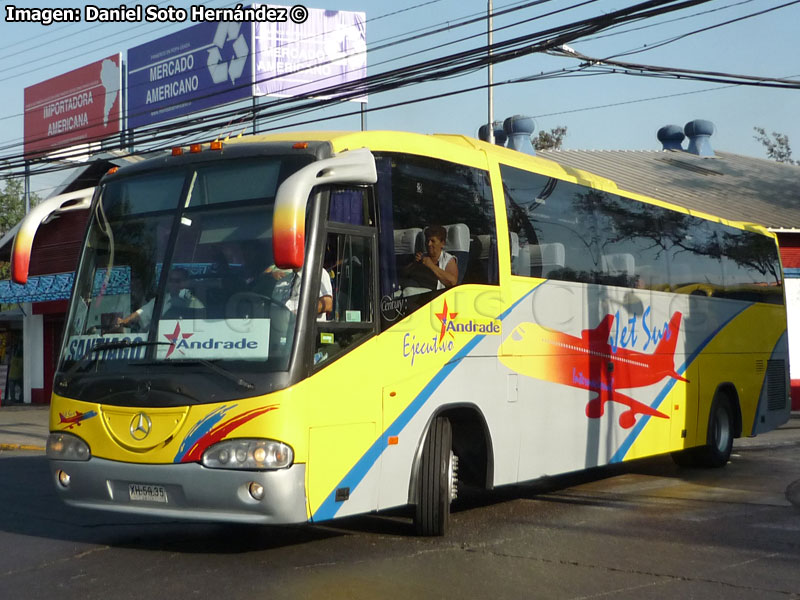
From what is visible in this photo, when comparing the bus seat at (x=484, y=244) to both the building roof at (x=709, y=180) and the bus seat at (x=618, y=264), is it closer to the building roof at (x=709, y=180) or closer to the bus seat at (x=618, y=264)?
the bus seat at (x=618, y=264)

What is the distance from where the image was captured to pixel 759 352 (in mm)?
15094

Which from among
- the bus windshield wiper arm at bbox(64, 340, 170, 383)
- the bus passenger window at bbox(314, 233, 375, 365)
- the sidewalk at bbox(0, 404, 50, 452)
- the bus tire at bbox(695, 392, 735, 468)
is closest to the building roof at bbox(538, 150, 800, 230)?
the bus tire at bbox(695, 392, 735, 468)

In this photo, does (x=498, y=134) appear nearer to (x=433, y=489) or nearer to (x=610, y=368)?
(x=610, y=368)

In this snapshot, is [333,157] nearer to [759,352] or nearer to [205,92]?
[759,352]

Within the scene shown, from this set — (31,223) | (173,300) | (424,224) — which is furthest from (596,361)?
(31,223)

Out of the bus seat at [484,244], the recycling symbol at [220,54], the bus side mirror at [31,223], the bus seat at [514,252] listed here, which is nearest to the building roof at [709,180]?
the recycling symbol at [220,54]

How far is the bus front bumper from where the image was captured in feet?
23.6

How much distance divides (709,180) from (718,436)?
16691 mm

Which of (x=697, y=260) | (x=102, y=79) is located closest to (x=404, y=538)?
(x=697, y=260)

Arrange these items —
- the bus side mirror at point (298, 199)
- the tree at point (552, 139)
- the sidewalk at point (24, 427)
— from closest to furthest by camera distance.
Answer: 1. the bus side mirror at point (298, 199)
2. the sidewalk at point (24, 427)
3. the tree at point (552, 139)

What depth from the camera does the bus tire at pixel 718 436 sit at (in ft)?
45.1

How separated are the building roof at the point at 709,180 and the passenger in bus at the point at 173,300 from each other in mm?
15996

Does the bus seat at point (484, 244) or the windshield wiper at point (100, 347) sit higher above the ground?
the bus seat at point (484, 244)

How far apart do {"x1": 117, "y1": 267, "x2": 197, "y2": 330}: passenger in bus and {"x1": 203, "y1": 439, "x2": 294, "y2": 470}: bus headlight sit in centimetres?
107
